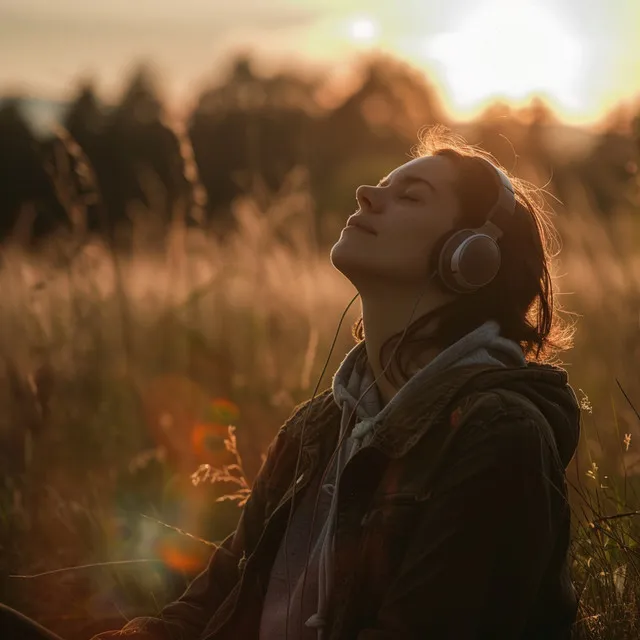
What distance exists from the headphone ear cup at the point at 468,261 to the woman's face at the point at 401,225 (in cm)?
7

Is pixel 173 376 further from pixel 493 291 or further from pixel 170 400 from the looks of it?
pixel 493 291

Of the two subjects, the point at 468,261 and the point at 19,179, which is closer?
the point at 468,261

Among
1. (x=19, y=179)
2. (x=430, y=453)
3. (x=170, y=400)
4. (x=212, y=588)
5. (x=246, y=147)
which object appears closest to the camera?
(x=430, y=453)

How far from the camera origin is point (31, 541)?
4258 millimetres

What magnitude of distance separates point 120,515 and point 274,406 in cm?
129

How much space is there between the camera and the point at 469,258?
242 cm

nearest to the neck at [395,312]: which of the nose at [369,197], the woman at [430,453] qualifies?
the woman at [430,453]

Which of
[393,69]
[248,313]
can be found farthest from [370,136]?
[248,313]

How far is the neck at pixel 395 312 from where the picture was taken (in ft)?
8.41

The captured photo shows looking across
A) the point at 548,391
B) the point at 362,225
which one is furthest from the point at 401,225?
the point at 548,391

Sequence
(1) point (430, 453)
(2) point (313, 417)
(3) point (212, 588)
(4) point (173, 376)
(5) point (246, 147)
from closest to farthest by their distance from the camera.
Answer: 1. (1) point (430, 453)
2. (2) point (313, 417)
3. (3) point (212, 588)
4. (4) point (173, 376)
5. (5) point (246, 147)

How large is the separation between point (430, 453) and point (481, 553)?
0.88 ft

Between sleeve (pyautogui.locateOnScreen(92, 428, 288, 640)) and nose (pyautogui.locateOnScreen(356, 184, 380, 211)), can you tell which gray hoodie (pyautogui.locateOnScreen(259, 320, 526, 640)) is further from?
nose (pyautogui.locateOnScreen(356, 184, 380, 211))

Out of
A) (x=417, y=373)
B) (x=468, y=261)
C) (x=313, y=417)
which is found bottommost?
(x=313, y=417)
